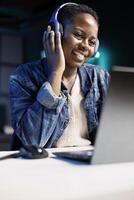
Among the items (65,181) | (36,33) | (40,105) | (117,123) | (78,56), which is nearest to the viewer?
(65,181)

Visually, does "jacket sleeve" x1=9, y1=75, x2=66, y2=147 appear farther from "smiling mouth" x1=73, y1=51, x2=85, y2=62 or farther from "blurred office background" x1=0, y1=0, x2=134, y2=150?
"blurred office background" x1=0, y1=0, x2=134, y2=150

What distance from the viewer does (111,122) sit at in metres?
0.73

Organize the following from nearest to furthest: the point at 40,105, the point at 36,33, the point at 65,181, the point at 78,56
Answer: the point at 65,181
the point at 40,105
the point at 78,56
the point at 36,33

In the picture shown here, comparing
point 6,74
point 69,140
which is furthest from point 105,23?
point 69,140

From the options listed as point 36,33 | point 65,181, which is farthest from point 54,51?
point 36,33

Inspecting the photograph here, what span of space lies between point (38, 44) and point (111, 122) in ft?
23.3

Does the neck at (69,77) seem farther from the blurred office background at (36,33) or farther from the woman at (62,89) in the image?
the blurred office background at (36,33)

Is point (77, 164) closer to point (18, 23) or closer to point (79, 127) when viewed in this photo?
point (79, 127)

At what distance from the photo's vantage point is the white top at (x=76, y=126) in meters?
1.22

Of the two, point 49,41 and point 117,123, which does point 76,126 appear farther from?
point 117,123

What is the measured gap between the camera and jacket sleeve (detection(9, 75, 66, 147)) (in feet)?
3.64

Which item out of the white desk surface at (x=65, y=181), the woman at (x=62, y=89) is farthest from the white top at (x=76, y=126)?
the white desk surface at (x=65, y=181)

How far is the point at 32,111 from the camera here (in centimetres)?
113

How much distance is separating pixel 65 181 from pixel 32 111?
53 centimetres
